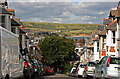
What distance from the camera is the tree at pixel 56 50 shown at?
77125mm

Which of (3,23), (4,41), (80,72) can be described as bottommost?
(80,72)

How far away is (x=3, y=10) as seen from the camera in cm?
3322

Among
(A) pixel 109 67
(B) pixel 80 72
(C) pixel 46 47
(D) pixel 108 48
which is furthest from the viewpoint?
(C) pixel 46 47

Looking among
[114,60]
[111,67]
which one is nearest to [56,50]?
[114,60]

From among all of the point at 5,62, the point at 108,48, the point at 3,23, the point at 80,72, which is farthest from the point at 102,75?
the point at 108,48

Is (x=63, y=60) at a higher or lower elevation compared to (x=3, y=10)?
lower

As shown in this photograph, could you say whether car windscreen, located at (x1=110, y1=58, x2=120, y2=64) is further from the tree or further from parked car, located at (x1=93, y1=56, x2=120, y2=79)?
the tree

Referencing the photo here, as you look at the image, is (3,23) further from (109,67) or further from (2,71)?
(2,71)

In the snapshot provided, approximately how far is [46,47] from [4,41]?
2651 inches

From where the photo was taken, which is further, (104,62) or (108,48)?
(108,48)

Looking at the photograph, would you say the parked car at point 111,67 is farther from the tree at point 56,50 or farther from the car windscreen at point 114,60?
the tree at point 56,50

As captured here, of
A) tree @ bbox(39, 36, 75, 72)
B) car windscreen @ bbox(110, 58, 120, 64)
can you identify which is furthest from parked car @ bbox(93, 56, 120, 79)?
tree @ bbox(39, 36, 75, 72)

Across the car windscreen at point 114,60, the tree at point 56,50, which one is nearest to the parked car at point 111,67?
the car windscreen at point 114,60

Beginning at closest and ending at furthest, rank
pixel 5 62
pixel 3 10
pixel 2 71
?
pixel 2 71
pixel 5 62
pixel 3 10
